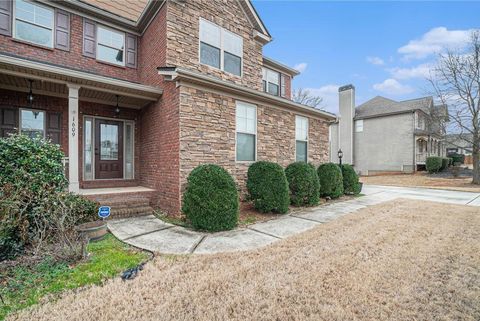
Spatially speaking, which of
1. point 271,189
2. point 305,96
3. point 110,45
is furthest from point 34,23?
point 305,96

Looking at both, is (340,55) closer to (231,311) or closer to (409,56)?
(409,56)

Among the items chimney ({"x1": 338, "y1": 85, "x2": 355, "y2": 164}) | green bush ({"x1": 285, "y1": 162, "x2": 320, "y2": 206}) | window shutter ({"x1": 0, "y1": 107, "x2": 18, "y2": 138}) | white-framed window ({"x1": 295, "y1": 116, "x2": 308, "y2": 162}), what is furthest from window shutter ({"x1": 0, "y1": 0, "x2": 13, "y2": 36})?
chimney ({"x1": 338, "y1": 85, "x2": 355, "y2": 164})

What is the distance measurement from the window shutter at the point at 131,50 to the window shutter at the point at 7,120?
3737 millimetres

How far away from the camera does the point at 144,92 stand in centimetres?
689

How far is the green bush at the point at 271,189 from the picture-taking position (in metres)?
6.68

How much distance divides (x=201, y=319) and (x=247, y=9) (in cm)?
1018

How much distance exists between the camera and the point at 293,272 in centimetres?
321

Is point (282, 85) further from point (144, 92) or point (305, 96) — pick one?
point (305, 96)

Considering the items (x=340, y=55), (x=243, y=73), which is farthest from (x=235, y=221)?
(x=340, y=55)

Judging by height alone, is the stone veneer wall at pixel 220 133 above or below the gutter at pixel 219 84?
below

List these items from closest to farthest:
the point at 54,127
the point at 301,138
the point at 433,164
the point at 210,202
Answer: the point at 210,202 → the point at 54,127 → the point at 301,138 → the point at 433,164

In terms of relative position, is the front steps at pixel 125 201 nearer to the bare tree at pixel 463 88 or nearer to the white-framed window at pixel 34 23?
the white-framed window at pixel 34 23

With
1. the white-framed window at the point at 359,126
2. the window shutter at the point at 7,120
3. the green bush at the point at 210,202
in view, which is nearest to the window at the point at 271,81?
the green bush at the point at 210,202

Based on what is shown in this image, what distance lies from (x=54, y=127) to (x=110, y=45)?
3465 millimetres
